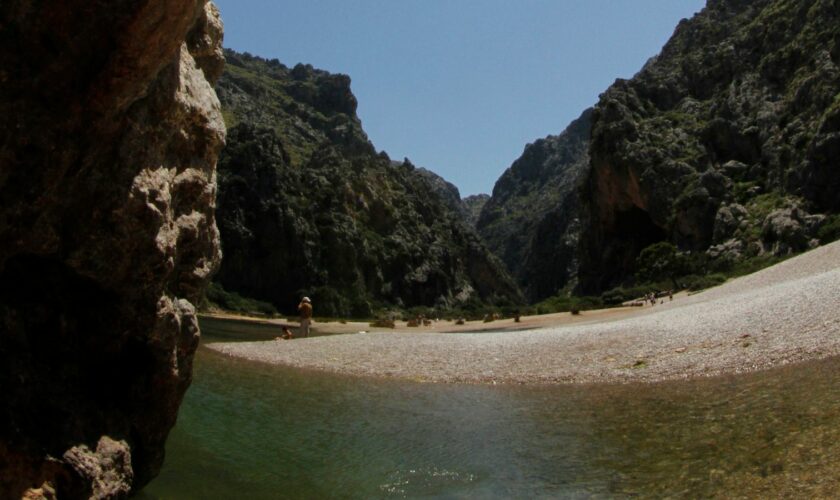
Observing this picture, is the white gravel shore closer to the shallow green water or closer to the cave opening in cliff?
the shallow green water

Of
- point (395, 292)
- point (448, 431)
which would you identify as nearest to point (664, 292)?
point (448, 431)

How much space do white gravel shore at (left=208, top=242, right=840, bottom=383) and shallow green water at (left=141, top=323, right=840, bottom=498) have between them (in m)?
1.96

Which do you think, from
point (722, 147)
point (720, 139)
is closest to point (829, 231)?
point (722, 147)

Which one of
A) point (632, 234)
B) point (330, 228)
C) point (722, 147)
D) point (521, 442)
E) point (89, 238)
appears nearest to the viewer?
point (89, 238)

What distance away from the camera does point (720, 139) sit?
8656cm

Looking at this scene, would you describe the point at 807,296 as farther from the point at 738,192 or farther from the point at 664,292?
the point at 738,192

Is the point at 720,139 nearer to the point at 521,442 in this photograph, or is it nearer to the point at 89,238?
the point at 521,442

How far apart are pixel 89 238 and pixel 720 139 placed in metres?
91.2

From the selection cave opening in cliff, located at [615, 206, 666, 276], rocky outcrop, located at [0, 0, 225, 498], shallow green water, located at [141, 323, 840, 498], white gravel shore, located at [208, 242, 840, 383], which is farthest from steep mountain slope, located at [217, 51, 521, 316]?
rocky outcrop, located at [0, 0, 225, 498]

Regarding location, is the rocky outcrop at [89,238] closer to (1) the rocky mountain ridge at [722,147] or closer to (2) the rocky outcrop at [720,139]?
(1) the rocky mountain ridge at [722,147]

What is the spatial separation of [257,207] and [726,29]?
80.3 meters

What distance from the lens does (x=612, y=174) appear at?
340ft

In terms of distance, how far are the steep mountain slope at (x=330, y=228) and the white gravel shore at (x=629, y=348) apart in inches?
2785

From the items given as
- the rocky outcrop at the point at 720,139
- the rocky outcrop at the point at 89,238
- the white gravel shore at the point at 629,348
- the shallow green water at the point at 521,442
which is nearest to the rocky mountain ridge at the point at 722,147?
the rocky outcrop at the point at 720,139
